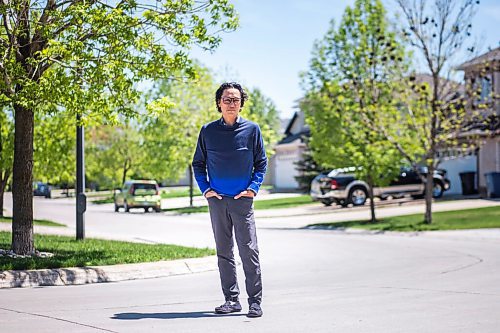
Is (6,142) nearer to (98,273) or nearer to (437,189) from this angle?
(98,273)

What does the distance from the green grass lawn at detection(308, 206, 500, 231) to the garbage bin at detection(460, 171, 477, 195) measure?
1016cm

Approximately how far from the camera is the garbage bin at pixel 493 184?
3466 centimetres

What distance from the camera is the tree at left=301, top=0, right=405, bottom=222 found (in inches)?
999

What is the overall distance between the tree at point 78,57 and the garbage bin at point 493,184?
24.5 metres

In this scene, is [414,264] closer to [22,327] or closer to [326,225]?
[22,327]

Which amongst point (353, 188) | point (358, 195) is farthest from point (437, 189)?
point (353, 188)

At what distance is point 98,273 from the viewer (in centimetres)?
1140

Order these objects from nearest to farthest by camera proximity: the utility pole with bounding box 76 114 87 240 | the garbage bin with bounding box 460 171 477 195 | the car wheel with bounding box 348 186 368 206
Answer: the utility pole with bounding box 76 114 87 240 < the car wheel with bounding box 348 186 368 206 < the garbage bin with bounding box 460 171 477 195

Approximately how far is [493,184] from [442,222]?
419 inches

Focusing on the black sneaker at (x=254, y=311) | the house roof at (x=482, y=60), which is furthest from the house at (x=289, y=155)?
the black sneaker at (x=254, y=311)

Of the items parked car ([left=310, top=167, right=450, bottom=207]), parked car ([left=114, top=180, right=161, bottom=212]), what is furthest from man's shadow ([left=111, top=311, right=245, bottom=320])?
parked car ([left=114, top=180, right=161, bottom=212])

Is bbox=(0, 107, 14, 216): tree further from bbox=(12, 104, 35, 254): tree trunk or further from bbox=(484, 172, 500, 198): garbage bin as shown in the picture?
bbox=(484, 172, 500, 198): garbage bin

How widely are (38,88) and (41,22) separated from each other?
45.6 inches

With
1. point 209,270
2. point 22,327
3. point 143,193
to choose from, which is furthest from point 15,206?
point 143,193
